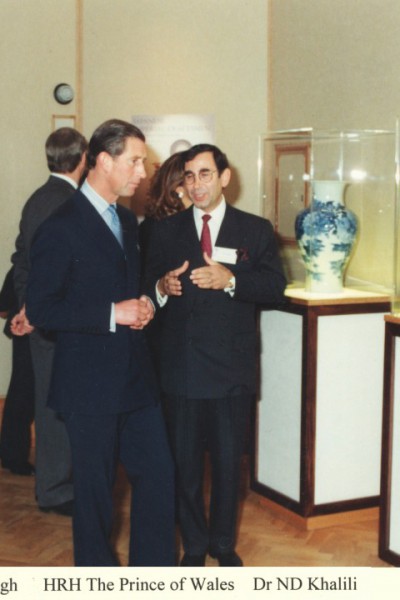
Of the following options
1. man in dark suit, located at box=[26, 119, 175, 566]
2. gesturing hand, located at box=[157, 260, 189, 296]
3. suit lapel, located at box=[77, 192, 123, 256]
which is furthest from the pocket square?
suit lapel, located at box=[77, 192, 123, 256]

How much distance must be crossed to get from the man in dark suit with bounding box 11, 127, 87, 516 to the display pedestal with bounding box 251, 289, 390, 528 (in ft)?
3.08

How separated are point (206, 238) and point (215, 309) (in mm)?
260

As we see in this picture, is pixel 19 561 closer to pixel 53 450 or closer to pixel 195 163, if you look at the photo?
pixel 53 450

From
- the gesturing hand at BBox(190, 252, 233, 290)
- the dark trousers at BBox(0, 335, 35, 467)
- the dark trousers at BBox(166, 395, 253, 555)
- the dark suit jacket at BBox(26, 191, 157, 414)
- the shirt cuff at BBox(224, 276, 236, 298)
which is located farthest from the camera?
the dark trousers at BBox(0, 335, 35, 467)

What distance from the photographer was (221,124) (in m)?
5.52

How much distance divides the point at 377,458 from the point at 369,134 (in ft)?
4.55

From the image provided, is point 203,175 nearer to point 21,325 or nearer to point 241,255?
point 241,255

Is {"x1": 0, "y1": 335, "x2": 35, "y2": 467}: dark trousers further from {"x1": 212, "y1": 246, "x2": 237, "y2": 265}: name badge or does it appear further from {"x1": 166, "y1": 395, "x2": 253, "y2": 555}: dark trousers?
{"x1": 212, "y1": 246, "x2": 237, "y2": 265}: name badge

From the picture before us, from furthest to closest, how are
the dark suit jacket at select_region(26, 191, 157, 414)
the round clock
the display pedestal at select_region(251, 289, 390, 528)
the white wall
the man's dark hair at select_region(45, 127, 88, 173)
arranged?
the round clock < the white wall < the man's dark hair at select_region(45, 127, 88, 173) < the display pedestal at select_region(251, 289, 390, 528) < the dark suit jacket at select_region(26, 191, 157, 414)

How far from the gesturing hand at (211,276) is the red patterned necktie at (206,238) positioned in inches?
5.6

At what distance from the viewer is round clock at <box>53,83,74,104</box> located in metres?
5.62

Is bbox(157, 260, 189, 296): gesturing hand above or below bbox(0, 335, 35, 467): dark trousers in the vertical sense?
above

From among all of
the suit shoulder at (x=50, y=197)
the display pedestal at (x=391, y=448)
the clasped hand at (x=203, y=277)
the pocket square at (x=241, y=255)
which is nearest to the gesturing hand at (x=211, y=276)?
the clasped hand at (x=203, y=277)
